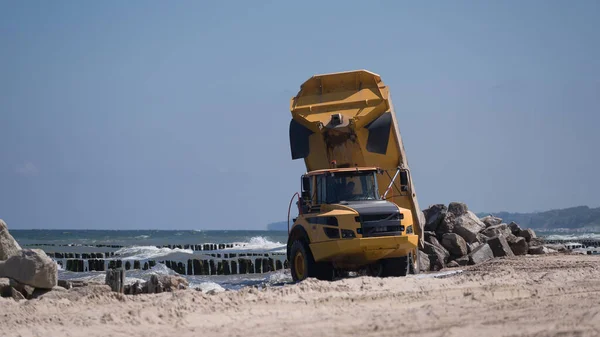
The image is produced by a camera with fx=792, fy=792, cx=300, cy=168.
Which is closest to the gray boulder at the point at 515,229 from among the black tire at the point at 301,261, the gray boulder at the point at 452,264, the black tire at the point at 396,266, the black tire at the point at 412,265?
the gray boulder at the point at 452,264

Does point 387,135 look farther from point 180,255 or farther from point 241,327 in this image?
point 180,255

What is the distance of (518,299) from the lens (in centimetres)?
1188

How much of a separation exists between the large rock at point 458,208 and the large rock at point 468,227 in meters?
0.14

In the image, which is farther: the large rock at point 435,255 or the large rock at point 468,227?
the large rock at point 468,227

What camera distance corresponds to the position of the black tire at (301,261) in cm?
1605

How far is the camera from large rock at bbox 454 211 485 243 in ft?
82.7

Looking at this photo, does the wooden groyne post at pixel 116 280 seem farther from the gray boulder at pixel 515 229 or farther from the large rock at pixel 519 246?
the gray boulder at pixel 515 229

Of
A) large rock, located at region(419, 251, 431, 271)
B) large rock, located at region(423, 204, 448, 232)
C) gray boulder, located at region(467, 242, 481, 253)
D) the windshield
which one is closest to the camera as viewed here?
the windshield

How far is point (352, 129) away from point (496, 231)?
36.5ft

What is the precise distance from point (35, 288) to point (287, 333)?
596cm

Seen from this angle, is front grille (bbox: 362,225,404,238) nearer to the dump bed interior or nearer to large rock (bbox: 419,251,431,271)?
the dump bed interior

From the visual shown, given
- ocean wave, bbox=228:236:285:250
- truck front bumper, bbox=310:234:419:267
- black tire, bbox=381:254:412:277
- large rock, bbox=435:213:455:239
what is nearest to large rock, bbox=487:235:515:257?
large rock, bbox=435:213:455:239

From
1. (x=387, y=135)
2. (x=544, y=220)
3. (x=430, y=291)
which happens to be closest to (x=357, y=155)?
(x=387, y=135)

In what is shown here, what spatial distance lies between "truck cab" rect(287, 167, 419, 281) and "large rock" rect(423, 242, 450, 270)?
482 centimetres
